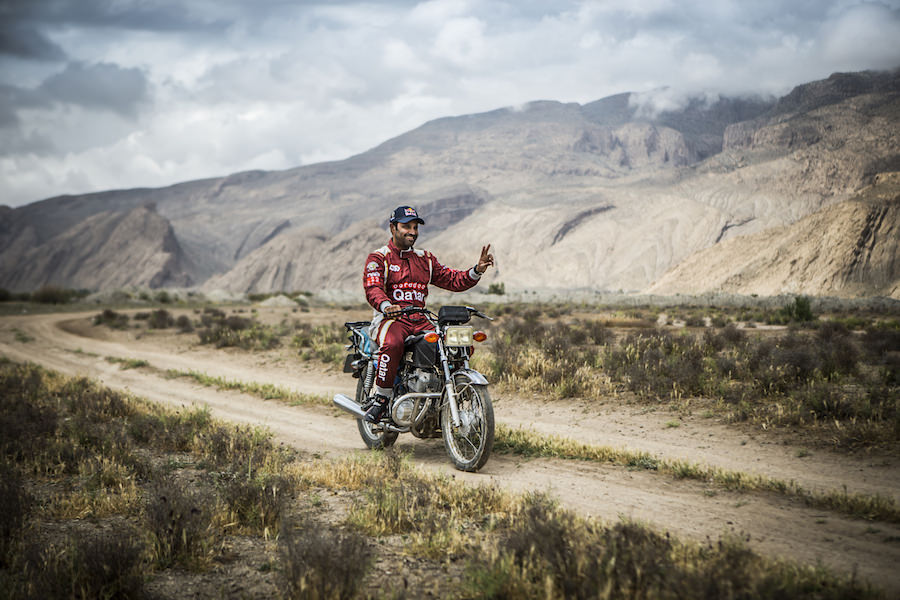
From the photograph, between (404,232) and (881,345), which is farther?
(881,345)

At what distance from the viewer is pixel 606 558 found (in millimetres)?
3600

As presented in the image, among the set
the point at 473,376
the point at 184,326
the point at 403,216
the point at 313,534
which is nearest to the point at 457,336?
the point at 473,376

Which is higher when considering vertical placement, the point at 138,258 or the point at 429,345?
the point at 138,258

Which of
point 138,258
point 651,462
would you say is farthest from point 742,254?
point 138,258

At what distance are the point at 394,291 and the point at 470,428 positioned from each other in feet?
5.97

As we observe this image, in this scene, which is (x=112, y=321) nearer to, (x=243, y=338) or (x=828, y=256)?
(x=243, y=338)

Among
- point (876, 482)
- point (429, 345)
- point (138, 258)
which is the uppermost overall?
point (138, 258)

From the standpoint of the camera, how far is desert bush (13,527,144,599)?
3.61 metres

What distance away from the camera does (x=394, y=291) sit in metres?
7.12

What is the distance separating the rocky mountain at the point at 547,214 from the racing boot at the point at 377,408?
58102mm

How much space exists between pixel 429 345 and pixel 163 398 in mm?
8066

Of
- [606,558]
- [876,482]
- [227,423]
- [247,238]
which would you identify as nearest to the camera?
[606,558]

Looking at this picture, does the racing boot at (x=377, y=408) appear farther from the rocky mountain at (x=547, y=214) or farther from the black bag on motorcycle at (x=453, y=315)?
the rocky mountain at (x=547, y=214)

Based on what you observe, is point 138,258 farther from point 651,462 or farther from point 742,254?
point 651,462
